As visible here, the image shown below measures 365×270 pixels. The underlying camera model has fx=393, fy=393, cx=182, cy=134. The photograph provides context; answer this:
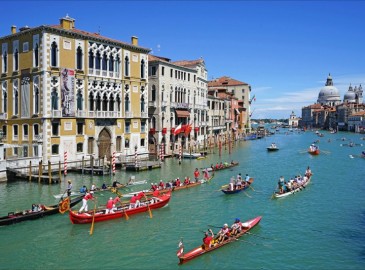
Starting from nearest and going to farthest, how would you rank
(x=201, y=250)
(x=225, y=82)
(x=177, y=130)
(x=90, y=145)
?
1. (x=201, y=250)
2. (x=90, y=145)
3. (x=177, y=130)
4. (x=225, y=82)

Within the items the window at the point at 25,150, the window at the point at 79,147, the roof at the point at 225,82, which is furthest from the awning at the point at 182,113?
the roof at the point at 225,82

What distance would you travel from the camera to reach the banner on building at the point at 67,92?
31.2 m

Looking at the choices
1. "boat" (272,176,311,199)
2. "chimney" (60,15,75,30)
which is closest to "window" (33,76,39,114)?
"chimney" (60,15,75,30)

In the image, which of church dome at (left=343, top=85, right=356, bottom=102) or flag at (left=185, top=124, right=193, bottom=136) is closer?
flag at (left=185, top=124, right=193, bottom=136)

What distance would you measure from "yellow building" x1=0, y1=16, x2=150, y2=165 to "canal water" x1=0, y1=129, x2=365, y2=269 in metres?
5.48

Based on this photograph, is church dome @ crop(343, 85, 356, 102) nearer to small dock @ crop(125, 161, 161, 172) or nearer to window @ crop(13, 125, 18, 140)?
small dock @ crop(125, 161, 161, 172)

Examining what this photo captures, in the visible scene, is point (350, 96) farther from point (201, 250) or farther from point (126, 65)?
point (201, 250)

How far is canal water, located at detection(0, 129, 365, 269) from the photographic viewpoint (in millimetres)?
14266

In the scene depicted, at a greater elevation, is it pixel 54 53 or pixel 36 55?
pixel 54 53

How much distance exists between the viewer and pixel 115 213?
748 inches

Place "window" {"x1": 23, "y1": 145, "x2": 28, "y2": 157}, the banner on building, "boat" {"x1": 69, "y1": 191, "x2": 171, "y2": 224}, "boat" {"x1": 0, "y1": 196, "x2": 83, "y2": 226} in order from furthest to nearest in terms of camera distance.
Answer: "window" {"x1": 23, "y1": 145, "x2": 28, "y2": 157}, the banner on building, "boat" {"x1": 69, "y1": 191, "x2": 171, "y2": 224}, "boat" {"x1": 0, "y1": 196, "x2": 83, "y2": 226}

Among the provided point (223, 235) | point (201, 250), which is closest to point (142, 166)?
point (223, 235)

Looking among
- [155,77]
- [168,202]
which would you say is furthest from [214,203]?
[155,77]

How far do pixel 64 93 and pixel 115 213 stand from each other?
15450mm
